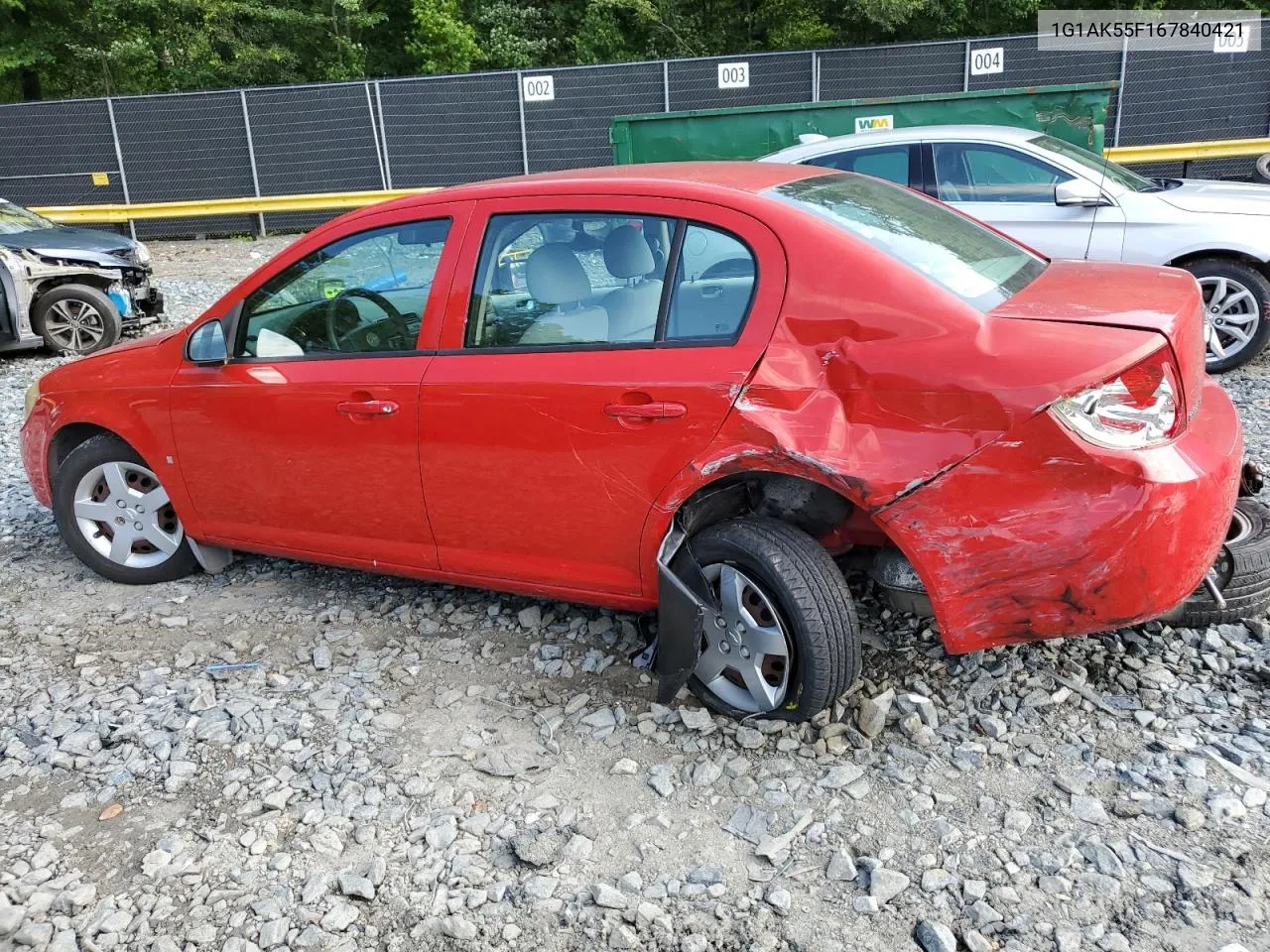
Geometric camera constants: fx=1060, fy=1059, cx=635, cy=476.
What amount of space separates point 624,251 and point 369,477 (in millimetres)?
1278

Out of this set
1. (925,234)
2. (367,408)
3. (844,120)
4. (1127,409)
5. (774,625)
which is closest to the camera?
(1127,409)

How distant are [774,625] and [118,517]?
3.14m

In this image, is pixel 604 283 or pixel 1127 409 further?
pixel 604 283

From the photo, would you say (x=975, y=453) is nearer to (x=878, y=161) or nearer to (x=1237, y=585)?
(x=1237, y=585)

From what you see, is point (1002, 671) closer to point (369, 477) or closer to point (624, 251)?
point (624, 251)

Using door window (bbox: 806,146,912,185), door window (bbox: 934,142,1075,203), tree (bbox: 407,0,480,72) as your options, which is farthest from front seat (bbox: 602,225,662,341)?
tree (bbox: 407,0,480,72)

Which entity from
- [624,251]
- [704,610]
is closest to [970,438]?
[704,610]

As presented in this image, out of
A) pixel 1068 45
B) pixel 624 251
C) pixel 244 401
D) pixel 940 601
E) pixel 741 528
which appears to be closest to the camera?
pixel 940 601

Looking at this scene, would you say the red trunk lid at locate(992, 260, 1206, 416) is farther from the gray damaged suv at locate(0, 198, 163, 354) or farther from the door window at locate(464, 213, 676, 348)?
the gray damaged suv at locate(0, 198, 163, 354)

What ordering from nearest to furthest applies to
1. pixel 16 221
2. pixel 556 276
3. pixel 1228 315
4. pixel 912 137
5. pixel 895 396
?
1. pixel 895 396
2. pixel 556 276
3. pixel 1228 315
4. pixel 912 137
5. pixel 16 221

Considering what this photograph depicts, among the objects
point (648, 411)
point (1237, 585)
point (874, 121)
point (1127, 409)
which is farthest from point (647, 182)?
point (874, 121)

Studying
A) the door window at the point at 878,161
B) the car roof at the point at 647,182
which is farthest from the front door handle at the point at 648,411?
the door window at the point at 878,161

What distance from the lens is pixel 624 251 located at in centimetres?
347

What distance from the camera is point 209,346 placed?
4215 mm
